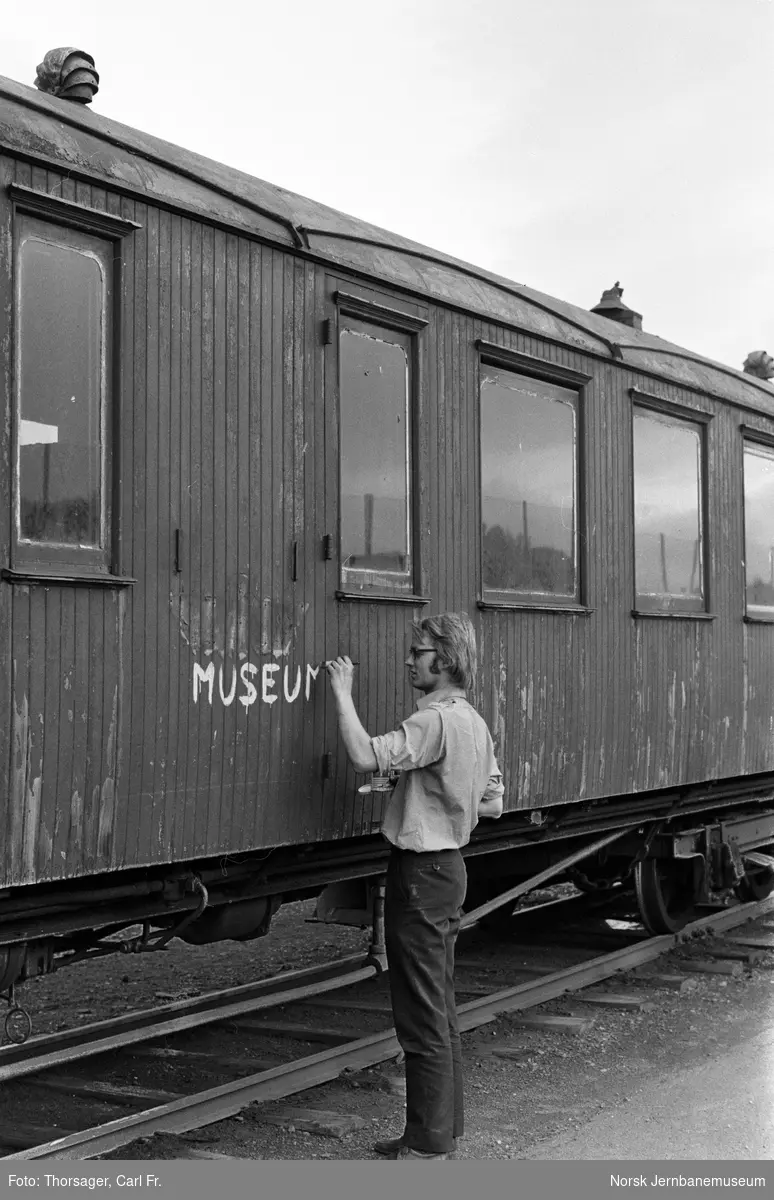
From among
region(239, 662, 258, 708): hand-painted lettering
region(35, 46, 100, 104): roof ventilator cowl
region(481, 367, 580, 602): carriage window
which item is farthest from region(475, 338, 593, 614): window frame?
region(35, 46, 100, 104): roof ventilator cowl

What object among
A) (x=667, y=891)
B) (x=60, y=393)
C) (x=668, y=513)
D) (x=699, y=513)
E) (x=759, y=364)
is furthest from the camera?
(x=759, y=364)

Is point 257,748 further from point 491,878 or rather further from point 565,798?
point 491,878

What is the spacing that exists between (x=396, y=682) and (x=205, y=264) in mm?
1891

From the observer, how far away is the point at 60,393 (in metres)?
4.53

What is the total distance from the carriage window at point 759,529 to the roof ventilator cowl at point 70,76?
17.1ft

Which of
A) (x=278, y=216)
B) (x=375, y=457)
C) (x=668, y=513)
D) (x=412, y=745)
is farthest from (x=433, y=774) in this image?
(x=668, y=513)

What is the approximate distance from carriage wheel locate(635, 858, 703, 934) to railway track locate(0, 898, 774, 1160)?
0.40ft

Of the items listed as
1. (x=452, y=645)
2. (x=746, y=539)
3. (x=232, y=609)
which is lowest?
(x=452, y=645)

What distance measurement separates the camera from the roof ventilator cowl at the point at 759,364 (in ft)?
35.9

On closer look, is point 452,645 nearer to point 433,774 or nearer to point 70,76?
point 433,774

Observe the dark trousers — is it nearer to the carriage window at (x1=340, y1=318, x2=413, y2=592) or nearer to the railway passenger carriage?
the railway passenger carriage

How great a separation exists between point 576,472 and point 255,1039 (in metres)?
3.18

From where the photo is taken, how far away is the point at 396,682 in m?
5.98

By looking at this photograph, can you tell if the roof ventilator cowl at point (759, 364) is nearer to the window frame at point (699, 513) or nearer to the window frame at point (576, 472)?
the window frame at point (699, 513)
